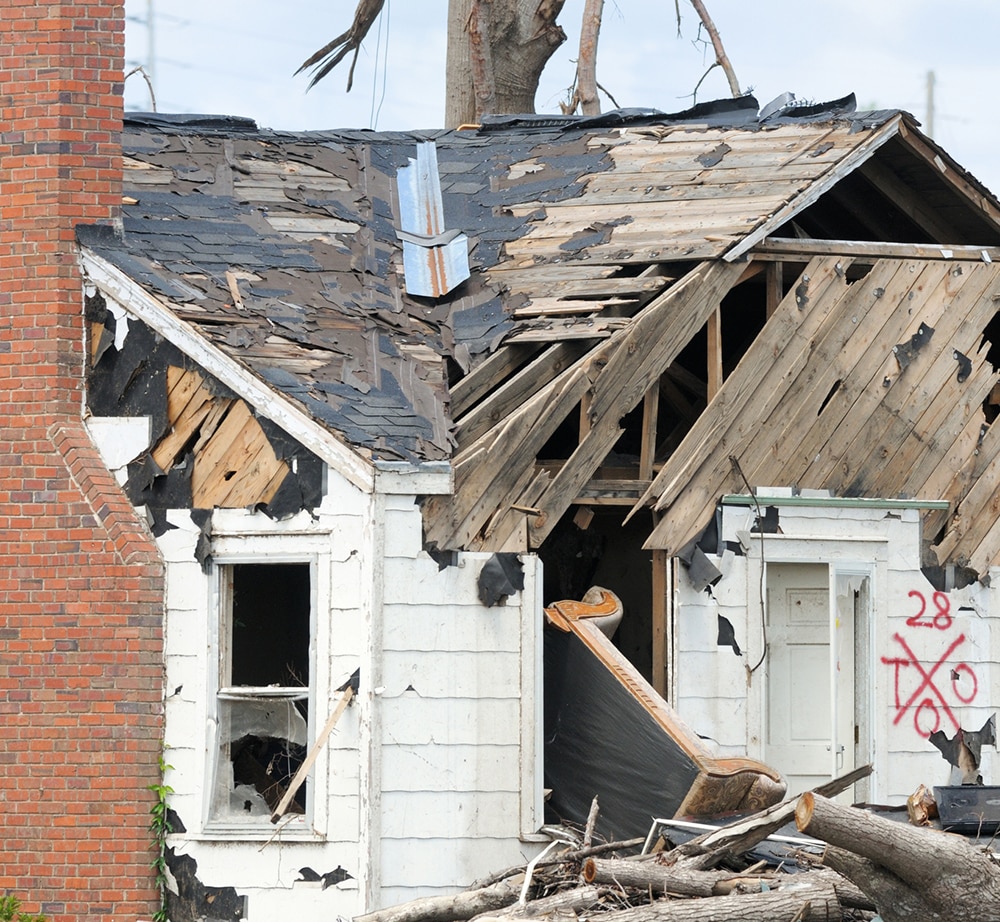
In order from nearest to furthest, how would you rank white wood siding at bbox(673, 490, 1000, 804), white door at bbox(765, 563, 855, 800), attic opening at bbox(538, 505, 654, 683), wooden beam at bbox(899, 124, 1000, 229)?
1. white wood siding at bbox(673, 490, 1000, 804)
2. white door at bbox(765, 563, 855, 800)
3. wooden beam at bbox(899, 124, 1000, 229)
4. attic opening at bbox(538, 505, 654, 683)

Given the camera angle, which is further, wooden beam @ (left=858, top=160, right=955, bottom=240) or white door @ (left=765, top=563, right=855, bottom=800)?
wooden beam @ (left=858, top=160, right=955, bottom=240)

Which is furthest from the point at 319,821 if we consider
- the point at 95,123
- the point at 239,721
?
the point at 95,123

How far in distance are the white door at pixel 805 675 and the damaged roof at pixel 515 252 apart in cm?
91

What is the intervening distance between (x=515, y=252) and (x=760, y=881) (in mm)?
5774

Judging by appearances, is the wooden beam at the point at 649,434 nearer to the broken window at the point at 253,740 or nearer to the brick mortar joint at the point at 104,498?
the broken window at the point at 253,740

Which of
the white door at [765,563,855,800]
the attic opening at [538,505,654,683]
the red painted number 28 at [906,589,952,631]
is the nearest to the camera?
the white door at [765,563,855,800]

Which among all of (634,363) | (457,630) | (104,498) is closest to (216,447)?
(104,498)

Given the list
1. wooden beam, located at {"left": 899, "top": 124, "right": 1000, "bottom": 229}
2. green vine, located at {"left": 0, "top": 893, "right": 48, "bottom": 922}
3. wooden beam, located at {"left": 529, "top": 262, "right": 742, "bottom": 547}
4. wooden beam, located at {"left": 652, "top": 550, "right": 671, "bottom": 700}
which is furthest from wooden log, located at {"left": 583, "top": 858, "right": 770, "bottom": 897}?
wooden beam, located at {"left": 899, "top": 124, "right": 1000, "bottom": 229}

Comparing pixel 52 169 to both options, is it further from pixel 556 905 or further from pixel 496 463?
pixel 556 905

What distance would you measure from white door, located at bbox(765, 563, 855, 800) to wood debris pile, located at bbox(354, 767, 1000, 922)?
5.01ft

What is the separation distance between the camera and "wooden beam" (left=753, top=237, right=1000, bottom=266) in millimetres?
11945

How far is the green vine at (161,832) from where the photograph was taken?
10.3 meters

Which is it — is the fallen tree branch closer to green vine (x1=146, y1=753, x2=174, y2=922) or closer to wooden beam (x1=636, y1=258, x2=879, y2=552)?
green vine (x1=146, y1=753, x2=174, y2=922)

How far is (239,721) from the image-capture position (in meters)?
10.5
